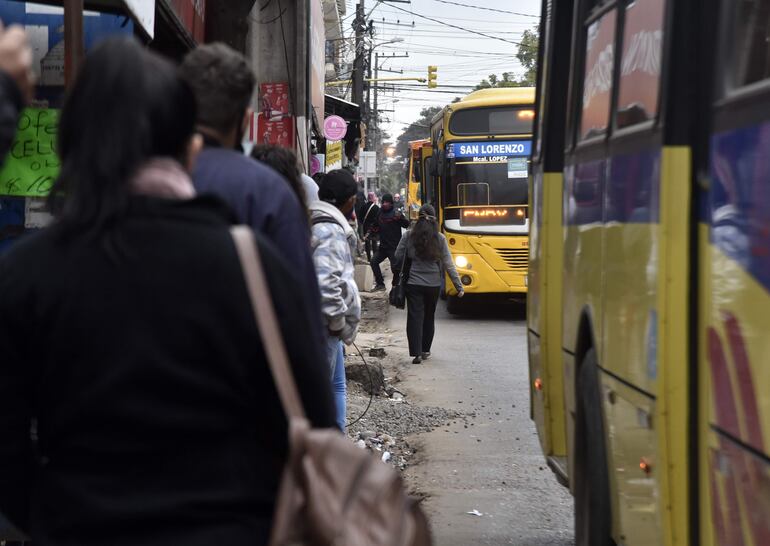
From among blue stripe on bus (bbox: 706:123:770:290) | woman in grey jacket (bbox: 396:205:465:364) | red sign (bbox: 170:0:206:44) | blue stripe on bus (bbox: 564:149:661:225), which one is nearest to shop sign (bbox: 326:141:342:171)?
woman in grey jacket (bbox: 396:205:465:364)

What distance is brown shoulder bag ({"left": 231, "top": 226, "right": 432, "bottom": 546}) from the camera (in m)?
2.16

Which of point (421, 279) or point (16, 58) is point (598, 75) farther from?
point (421, 279)

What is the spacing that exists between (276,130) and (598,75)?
414 inches

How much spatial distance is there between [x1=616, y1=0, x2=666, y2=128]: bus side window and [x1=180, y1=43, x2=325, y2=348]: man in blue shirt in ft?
4.31

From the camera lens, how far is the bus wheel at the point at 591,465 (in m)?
4.93

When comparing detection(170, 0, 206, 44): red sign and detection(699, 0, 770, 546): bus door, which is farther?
detection(170, 0, 206, 44): red sign

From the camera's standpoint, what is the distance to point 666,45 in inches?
156

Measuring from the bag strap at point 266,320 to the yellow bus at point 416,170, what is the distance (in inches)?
707

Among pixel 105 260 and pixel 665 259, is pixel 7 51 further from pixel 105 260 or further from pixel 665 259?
pixel 665 259

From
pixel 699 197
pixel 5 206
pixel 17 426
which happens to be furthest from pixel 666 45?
pixel 5 206

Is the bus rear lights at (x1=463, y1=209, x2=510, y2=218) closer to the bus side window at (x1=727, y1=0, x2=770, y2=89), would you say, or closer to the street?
the street

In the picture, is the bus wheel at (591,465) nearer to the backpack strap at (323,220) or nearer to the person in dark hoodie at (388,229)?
the backpack strap at (323,220)

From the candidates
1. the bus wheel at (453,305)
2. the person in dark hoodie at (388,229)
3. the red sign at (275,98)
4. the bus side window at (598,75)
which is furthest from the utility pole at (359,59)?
the bus side window at (598,75)

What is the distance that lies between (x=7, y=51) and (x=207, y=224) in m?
0.46
